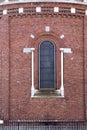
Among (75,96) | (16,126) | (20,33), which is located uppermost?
A: (20,33)

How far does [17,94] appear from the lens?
26469mm

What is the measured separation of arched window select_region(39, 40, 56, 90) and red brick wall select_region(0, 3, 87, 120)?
338 mm

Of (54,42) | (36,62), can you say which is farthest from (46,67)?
(54,42)

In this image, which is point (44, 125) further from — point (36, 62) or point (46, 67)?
point (36, 62)

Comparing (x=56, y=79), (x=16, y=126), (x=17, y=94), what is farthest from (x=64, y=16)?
(x=16, y=126)

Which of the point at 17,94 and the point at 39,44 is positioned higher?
the point at 39,44

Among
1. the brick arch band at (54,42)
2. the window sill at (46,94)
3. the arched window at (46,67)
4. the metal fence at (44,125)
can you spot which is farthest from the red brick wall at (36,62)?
the metal fence at (44,125)

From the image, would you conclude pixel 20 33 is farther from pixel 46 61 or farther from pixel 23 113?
pixel 23 113

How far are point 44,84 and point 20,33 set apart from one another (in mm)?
3614

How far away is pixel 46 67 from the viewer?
26688 millimetres

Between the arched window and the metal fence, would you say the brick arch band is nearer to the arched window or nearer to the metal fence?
the arched window

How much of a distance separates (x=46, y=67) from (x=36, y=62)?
0.72 metres

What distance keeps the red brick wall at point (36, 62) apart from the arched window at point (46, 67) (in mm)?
338

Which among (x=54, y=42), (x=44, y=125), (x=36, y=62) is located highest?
(x=54, y=42)
